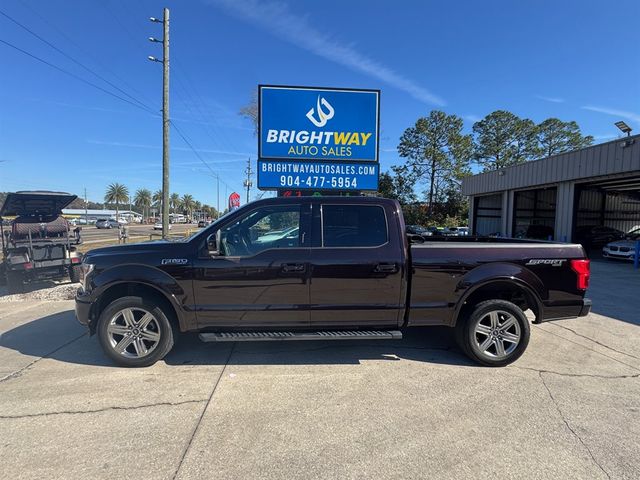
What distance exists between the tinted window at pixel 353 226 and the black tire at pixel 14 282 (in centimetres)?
787

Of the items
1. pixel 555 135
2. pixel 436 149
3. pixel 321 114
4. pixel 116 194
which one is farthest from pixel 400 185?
pixel 116 194

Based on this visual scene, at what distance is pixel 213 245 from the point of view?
13.4ft

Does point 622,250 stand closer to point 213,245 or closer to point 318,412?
point 318,412

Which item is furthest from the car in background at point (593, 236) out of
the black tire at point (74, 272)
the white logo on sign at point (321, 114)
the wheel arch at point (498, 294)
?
the black tire at point (74, 272)

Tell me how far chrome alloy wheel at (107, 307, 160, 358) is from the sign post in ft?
20.5

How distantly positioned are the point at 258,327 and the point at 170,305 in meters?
1.06

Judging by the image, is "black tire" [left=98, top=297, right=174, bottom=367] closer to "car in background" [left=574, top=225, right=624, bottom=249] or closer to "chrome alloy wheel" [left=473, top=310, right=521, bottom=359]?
"chrome alloy wheel" [left=473, top=310, right=521, bottom=359]

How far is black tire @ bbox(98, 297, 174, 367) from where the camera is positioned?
415 centimetres

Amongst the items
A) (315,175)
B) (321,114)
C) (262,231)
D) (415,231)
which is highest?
(321,114)

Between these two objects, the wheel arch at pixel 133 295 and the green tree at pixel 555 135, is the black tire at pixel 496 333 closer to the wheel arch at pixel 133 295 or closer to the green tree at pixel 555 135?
the wheel arch at pixel 133 295

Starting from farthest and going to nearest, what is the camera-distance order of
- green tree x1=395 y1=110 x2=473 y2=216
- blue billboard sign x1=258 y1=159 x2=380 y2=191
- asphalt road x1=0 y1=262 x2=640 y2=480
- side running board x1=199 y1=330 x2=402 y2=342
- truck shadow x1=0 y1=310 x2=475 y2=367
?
green tree x1=395 y1=110 x2=473 y2=216 → blue billboard sign x1=258 y1=159 x2=380 y2=191 → truck shadow x1=0 y1=310 x2=475 y2=367 → side running board x1=199 y1=330 x2=402 y2=342 → asphalt road x1=0 y1=262 x2=640 y2=480

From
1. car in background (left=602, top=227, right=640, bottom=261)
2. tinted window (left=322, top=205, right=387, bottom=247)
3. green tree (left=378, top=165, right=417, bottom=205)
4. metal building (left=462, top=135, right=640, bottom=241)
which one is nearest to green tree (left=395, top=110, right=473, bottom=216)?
green tree (left=378, top=165, right=417, bottom=205)

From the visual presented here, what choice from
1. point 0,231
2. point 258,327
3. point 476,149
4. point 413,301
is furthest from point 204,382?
point 476,149

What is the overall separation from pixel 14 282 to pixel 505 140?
60.1 m
